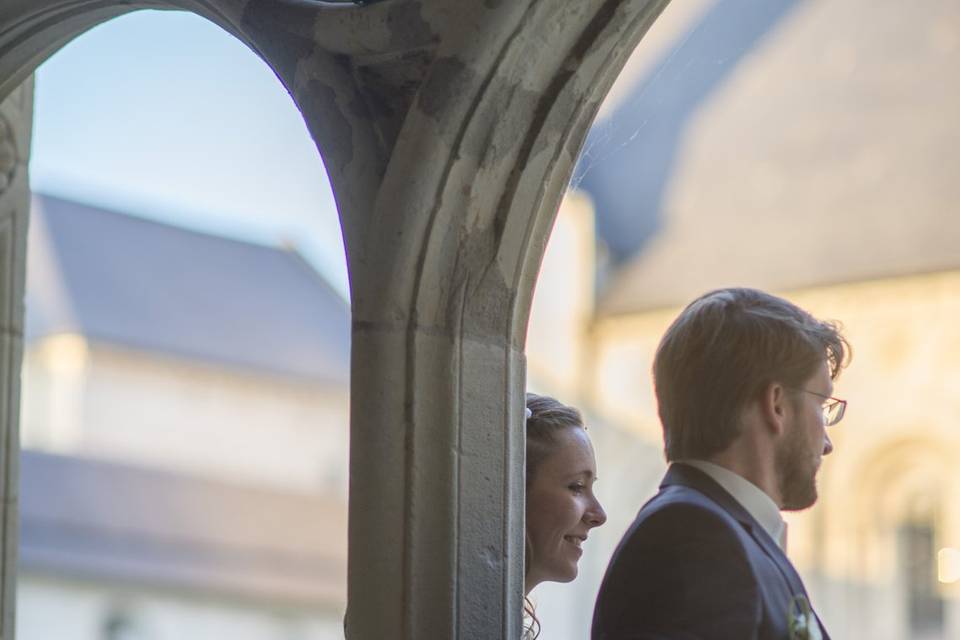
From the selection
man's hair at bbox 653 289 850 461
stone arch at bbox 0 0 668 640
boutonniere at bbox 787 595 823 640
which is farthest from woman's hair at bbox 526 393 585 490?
boutonniere at bbox 787 595 823 640

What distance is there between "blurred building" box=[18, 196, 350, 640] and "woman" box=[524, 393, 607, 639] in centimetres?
2217

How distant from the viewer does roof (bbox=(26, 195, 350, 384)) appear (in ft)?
105

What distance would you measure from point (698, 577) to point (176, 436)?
30508mm

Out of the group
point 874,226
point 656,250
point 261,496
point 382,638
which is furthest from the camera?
point 261,496

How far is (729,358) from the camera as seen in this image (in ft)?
6.28

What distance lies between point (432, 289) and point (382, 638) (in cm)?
42

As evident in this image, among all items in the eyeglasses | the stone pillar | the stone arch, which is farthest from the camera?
the stone pillar

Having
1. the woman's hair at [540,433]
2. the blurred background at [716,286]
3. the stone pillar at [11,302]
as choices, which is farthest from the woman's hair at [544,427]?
the blurred background at [716,286]

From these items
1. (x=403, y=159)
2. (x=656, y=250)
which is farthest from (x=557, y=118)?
(x=656, y=250)

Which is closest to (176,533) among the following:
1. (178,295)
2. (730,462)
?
(178,295)

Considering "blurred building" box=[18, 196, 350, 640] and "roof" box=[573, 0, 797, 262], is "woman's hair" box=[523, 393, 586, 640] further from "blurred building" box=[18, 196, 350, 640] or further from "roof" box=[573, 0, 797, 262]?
"blurred building" box=[18, 196, 350, 640]

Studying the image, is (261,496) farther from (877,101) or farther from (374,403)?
(374,403)

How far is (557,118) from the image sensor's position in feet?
7.72

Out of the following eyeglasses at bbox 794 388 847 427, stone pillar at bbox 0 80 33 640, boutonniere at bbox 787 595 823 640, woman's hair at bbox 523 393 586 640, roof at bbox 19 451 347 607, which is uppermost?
roof at bbox 19 451 347 607
